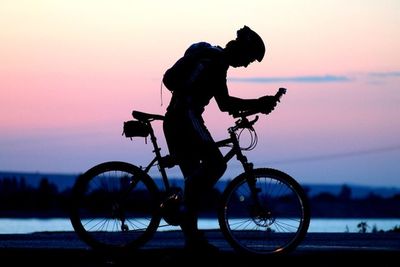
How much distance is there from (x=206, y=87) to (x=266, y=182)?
3.33 ft

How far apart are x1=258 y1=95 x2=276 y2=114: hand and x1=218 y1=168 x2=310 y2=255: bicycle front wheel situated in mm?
546

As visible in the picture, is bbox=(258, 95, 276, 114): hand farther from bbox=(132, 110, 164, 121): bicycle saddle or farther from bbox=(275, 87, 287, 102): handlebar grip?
bbox=(132, 110, 164, 121): bicycle saddle

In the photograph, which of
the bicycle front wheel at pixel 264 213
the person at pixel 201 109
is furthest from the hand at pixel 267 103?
the bicycle front wheel at pixel 264 213

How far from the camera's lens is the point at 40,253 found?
350 inches

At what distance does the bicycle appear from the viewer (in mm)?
9180

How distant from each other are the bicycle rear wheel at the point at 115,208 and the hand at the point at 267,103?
1.23 m

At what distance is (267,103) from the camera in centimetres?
927

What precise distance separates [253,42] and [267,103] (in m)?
0.57

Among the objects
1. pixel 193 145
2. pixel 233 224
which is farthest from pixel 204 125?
pixel 233 224

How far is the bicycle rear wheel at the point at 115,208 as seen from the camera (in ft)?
31.0

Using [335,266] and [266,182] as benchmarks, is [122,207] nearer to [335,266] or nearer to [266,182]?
[266,182]

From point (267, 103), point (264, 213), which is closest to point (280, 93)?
point (267, 103)

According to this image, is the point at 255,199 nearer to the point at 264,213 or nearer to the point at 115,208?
the point at 264,213

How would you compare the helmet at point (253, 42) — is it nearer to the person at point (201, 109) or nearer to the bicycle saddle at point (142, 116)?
the person at point (201, 109)
